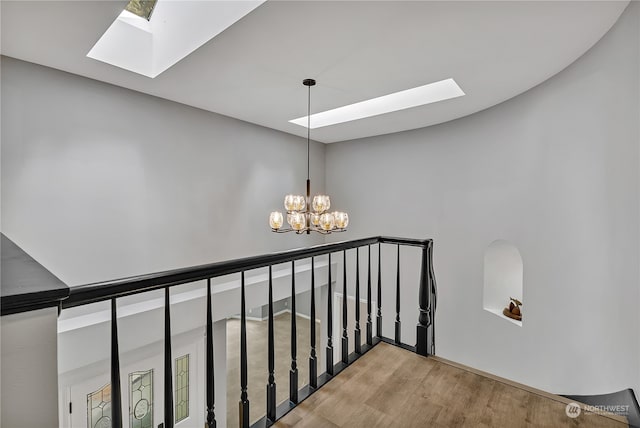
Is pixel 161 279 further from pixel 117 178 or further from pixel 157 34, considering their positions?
pixel 117 178

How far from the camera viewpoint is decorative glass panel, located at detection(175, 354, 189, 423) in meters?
3.87

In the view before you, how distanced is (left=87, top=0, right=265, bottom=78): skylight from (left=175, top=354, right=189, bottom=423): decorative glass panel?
335 cm

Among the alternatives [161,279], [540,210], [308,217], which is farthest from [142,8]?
[540,210]

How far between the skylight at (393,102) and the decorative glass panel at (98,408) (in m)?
3.92

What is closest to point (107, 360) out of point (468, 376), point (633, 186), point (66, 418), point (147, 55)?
point (66, 418)

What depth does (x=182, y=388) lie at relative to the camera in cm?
392

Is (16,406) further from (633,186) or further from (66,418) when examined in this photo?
(66,418)

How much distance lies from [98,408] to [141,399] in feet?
1.38

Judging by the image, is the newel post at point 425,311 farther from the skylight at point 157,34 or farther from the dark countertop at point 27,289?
the skylight at point 157,34

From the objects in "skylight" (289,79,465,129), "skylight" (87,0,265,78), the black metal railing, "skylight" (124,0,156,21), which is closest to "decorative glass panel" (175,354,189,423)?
the black metal railing

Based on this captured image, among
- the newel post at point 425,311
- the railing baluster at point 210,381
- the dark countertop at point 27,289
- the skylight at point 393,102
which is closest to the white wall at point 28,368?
the dark countertop at point 27,289

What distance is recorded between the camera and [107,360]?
3174 mm

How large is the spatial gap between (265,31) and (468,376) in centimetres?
264

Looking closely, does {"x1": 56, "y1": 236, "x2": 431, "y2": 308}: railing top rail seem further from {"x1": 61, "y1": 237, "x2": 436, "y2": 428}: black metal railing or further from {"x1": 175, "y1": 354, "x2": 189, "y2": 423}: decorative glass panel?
{"x1": 175, "y1": 354, "x2": 189, "y2": 423}: decorative glass panel
